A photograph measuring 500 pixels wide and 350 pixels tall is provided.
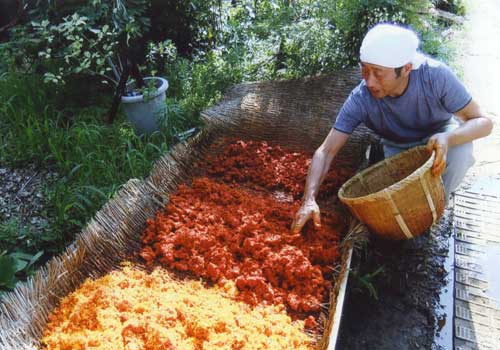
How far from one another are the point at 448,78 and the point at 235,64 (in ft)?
7.83

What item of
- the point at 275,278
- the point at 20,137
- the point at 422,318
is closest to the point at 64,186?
the point at 20,137

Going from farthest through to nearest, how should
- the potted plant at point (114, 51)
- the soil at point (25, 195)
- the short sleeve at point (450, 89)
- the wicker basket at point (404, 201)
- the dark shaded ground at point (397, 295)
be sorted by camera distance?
the potted plant at point (114, 51), the soil at point (25, 195), the short sleeve at point (450, 89), the dark shaded ground at point (397, 295), the wicker basket at point (404, 201)

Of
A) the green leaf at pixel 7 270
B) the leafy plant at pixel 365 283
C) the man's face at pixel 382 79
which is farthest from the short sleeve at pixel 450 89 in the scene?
the green leaf at pixel 7 270

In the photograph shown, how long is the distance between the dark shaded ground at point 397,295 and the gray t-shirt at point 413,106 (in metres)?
0.74

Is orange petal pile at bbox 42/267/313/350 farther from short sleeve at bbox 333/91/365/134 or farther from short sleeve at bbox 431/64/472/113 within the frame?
short sleeve at bbox 431/64/472/113

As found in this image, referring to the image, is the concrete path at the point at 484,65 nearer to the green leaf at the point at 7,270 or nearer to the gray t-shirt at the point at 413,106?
the gray t-shirt at the point at 413,106

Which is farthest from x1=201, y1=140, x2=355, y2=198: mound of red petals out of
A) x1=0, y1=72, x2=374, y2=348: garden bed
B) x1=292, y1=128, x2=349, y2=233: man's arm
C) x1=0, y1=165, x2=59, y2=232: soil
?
x1=0, y1=165, x2=59, y2=232: soil

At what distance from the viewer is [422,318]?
238cm

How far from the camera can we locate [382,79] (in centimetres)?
238

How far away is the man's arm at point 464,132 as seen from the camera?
228cm

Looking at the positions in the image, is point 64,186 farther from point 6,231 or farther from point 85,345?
point 85,345

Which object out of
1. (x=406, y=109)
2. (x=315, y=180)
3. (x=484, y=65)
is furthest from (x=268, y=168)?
(x=484, y=65)

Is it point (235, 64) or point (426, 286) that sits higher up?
point (235, 64)

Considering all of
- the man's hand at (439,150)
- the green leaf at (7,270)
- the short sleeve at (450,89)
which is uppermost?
the short sleeve at (450,89)
